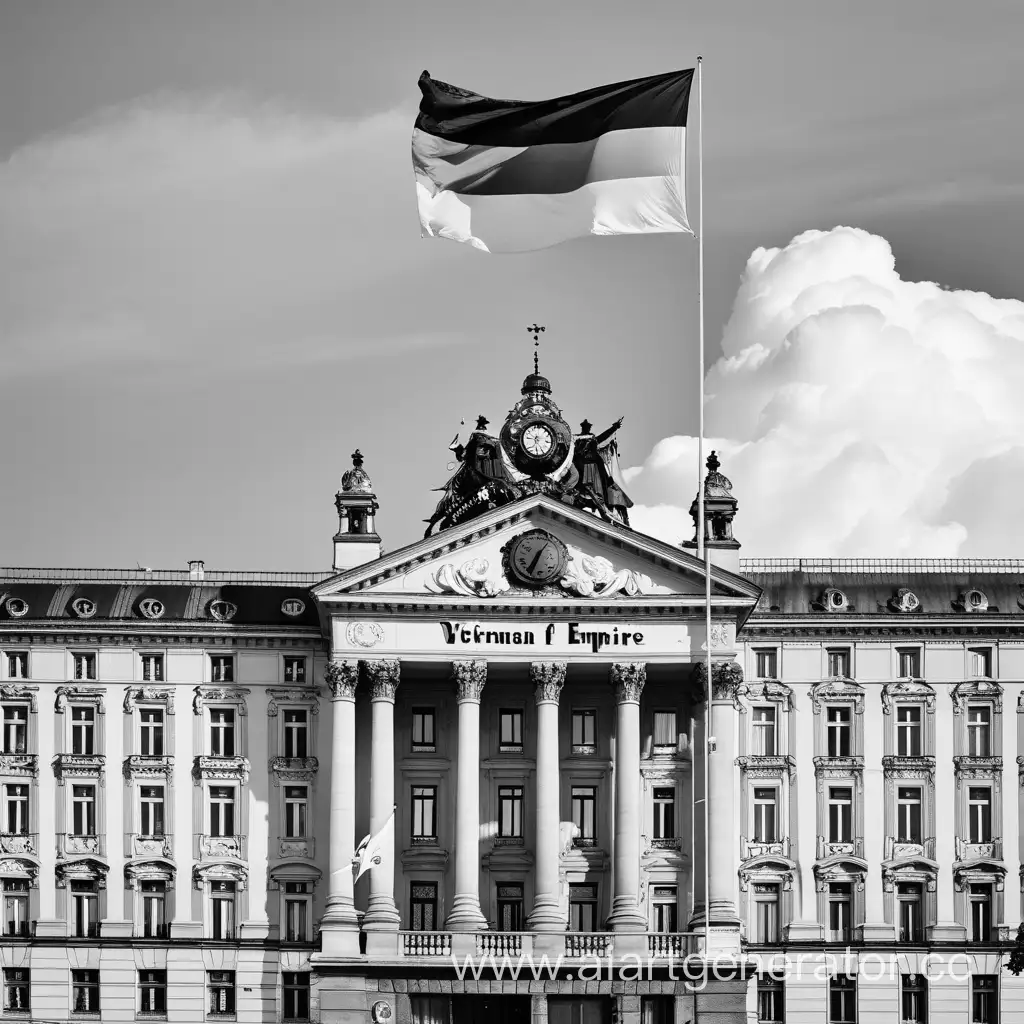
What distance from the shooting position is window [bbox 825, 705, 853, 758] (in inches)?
5177

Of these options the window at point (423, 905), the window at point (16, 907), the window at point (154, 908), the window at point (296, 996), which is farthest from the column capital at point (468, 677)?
the window at point (16, 907)

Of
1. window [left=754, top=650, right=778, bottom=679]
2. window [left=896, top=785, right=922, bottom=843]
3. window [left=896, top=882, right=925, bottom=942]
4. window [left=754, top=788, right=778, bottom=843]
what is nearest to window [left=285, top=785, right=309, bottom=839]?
window [left=754, top=788, right=778, bottom=843]

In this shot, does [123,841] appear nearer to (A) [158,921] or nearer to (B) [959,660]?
(A) [158,921]

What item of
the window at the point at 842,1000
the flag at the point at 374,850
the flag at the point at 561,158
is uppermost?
the flag at the point at 561,158

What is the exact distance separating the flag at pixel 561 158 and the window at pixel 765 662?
1065 inches

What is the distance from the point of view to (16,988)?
128 metres

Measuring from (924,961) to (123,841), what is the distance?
113ft

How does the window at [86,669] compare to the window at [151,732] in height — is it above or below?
above

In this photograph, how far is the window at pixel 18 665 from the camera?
13112 centimetres

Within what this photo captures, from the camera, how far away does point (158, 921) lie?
422 ft

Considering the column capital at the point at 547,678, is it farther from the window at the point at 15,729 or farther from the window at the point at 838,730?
the window at the point at 15,729

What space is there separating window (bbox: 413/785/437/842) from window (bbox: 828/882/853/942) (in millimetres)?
17175

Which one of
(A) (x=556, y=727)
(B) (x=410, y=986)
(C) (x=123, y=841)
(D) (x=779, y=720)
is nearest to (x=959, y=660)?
(D) (x=779, y=720)

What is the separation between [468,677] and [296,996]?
50.4 ft
